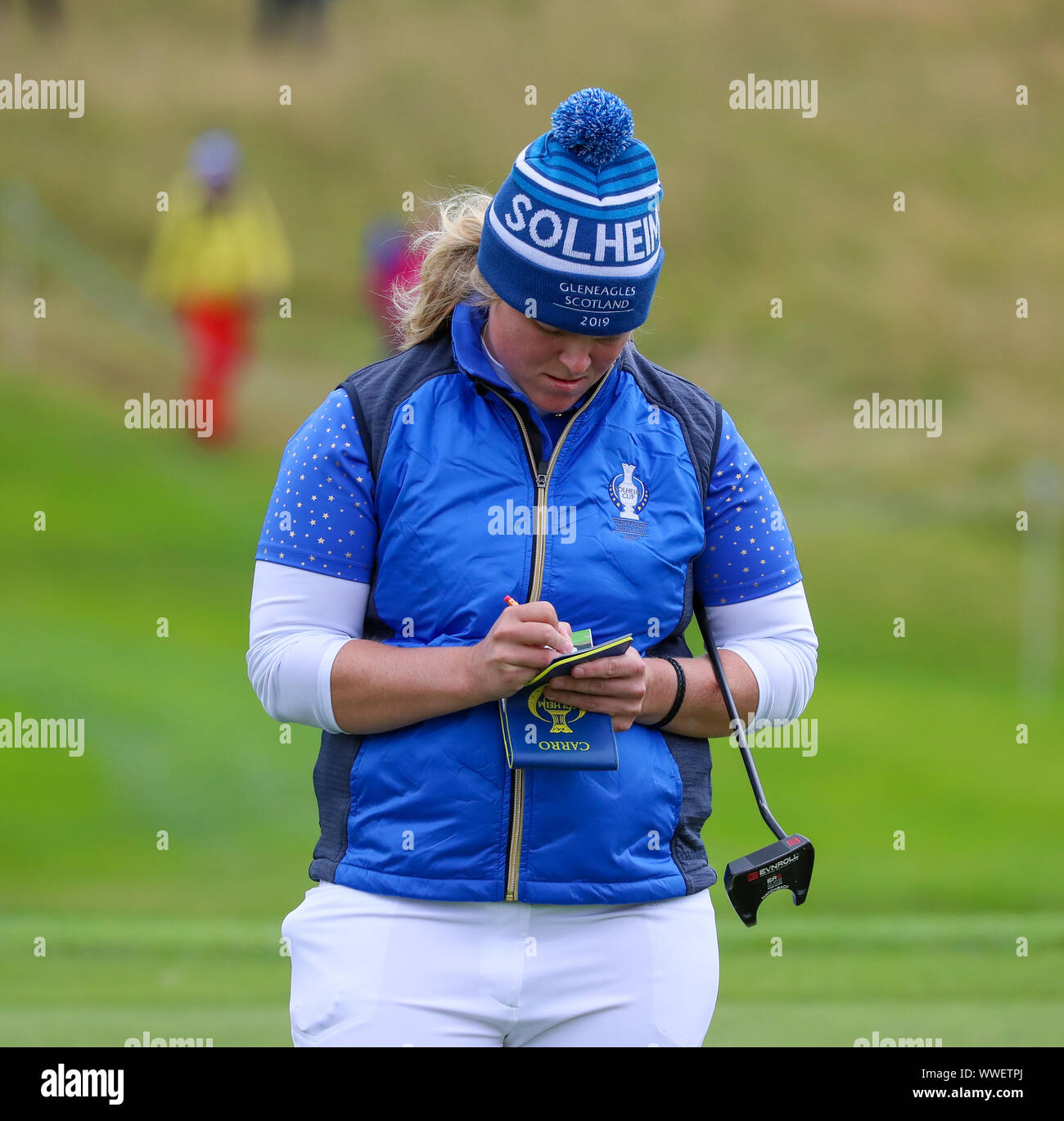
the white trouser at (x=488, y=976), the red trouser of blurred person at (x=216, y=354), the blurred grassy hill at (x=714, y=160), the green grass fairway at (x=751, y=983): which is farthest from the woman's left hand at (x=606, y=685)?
the blurred grassy hill at (x=714, y=160)

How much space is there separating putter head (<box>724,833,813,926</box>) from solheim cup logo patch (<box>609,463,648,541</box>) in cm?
48

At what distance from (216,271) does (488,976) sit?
1196 centimetres

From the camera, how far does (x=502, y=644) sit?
1902mm

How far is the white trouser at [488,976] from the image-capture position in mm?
1975

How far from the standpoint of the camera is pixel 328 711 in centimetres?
206

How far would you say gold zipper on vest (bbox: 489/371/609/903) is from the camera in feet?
6.53

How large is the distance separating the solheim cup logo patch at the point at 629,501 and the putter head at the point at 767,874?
1.57 ft

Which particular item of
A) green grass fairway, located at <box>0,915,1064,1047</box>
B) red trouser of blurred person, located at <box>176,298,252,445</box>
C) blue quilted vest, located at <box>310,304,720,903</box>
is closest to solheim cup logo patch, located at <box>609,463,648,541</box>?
blue quilted vest, located at <box>310,304,720,903</box>

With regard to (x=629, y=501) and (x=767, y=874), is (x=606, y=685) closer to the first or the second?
(x=629, y=501)

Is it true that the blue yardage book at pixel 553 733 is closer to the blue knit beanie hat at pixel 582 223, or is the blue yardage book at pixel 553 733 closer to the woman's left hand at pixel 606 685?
the woman's left hand at pixel 606 685

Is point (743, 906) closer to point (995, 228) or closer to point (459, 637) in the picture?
point (459, 637)

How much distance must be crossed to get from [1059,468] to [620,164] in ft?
41.2

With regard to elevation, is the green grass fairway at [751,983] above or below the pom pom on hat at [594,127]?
below

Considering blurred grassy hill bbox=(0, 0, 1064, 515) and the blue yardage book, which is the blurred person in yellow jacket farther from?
the blue yardage book
